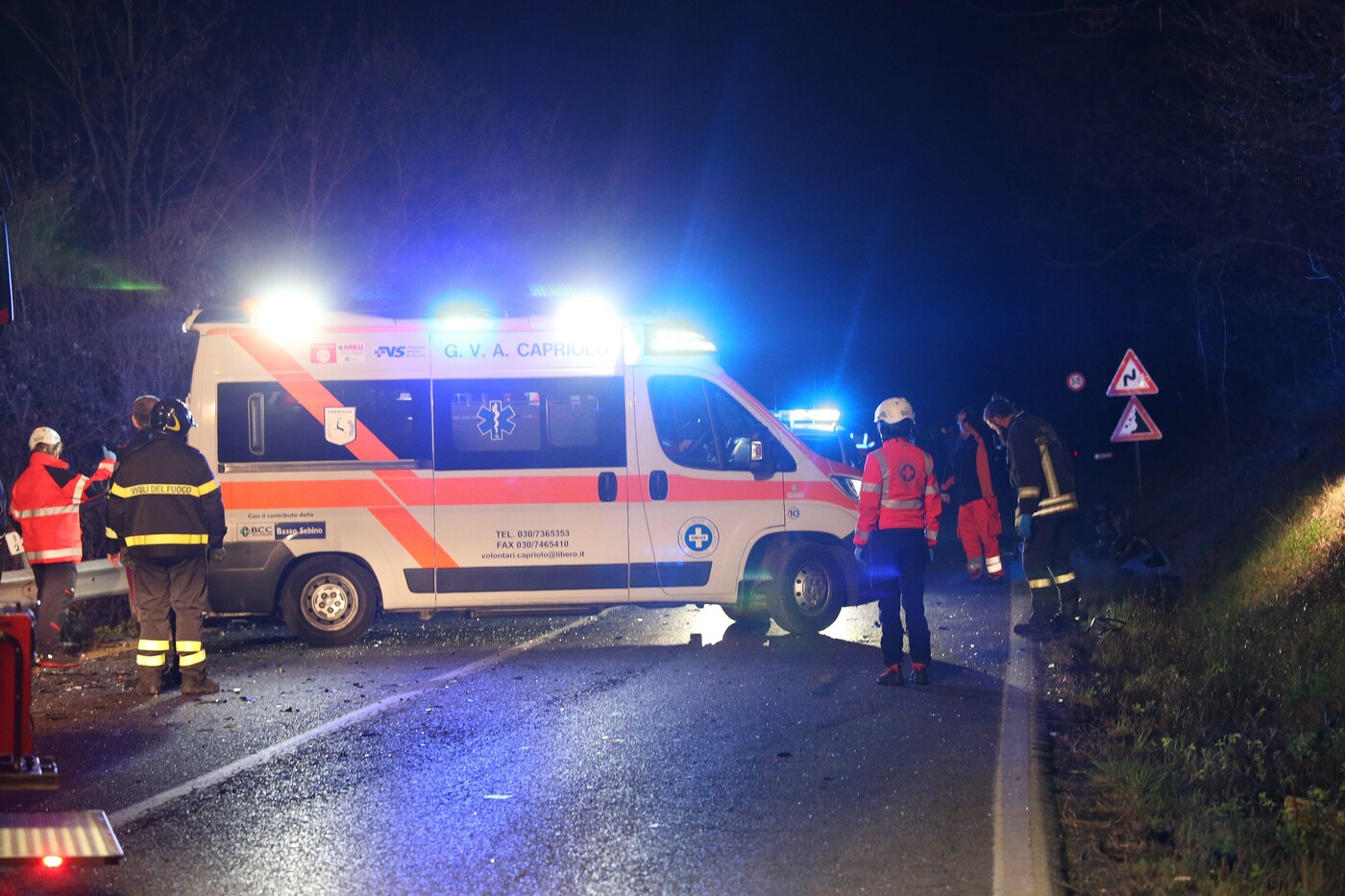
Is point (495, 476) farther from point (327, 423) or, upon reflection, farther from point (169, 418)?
point (169, 418)

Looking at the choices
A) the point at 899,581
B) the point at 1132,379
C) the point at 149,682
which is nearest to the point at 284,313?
the point at 149,682

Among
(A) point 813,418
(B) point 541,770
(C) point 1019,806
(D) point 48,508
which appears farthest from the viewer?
(A) point 813,418

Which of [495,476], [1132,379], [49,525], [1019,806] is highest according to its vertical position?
[1132,379]

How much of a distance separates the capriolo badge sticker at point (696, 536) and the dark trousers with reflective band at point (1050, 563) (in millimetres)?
2510

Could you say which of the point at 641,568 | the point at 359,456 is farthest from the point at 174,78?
the point at 641,568

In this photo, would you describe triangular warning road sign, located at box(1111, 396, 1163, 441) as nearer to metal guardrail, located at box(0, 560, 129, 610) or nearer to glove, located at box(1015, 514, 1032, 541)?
glove, located at box(1015, 514, 1032, 541)

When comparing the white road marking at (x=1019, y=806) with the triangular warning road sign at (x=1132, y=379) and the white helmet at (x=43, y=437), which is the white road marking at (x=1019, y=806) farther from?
the triangular warning road sign at (x=1132, y=379)

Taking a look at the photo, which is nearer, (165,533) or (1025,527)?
(165,533)

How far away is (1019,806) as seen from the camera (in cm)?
553

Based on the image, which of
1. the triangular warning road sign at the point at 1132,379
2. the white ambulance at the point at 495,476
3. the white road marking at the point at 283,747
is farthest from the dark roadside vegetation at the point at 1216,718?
the white road marking at the point at 283,747

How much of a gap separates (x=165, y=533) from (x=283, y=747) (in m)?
2.15

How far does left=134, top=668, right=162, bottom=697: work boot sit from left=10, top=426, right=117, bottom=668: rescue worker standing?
74.3 inches

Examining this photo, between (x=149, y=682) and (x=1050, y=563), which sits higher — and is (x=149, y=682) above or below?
below

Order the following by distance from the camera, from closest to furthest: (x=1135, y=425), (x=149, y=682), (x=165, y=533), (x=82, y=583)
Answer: (x=165, y=533) → (x=149, y=682) → (x=82, y=583) → (x=1135, y=425)
